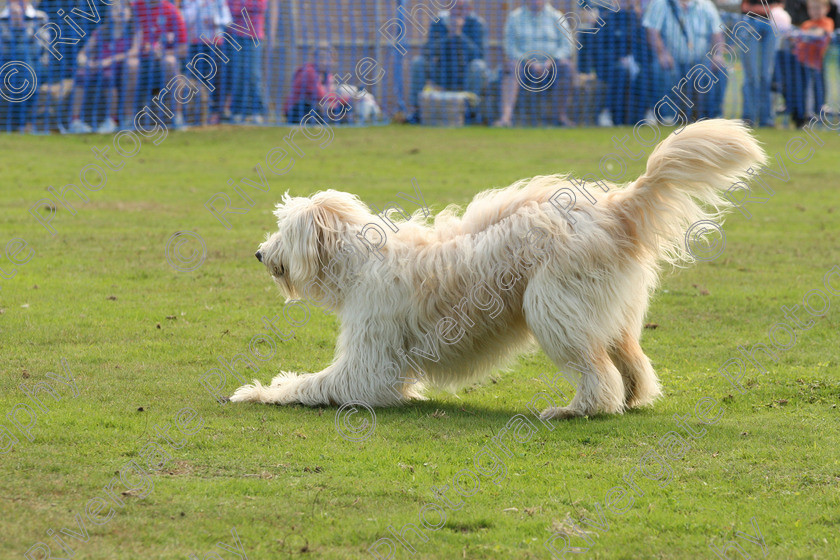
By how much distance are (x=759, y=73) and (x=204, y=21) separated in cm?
1105

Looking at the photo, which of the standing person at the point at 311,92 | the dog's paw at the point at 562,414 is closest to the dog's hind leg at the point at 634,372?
the dog's paw at the point at 562,414

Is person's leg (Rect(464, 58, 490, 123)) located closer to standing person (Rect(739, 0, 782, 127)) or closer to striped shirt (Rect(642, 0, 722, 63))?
striped shirt (Rect(642, 0, 722, 63))

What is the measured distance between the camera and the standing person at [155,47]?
16981 mm

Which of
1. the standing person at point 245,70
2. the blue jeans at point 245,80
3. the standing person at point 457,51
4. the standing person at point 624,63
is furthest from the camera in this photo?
the standing person at point 457,51

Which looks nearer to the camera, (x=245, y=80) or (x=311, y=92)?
(x=311, y=92)

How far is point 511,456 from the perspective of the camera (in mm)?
5086

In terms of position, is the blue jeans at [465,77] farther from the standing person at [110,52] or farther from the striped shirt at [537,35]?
the standing person at [110,52]

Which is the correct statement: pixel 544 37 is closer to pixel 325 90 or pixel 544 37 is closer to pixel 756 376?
pixel 325 90

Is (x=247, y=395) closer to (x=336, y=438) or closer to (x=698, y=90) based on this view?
(x=336, y=438)

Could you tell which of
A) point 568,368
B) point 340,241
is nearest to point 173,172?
point 340,241

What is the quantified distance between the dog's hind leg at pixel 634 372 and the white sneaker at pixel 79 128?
13.9m

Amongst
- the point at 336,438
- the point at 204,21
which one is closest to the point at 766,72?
the point at 204,21

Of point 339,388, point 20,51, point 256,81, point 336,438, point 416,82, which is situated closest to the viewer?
point 336,438

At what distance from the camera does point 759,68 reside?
1956 centimetres
